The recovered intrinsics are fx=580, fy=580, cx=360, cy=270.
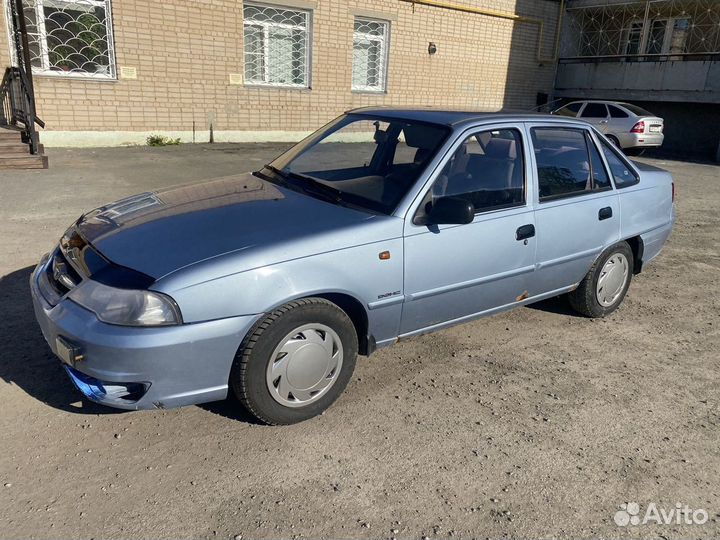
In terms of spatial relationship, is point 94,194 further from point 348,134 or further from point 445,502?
point 445,502

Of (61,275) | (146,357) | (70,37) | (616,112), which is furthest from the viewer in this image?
(616,112)

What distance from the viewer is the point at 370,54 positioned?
16.7 metres

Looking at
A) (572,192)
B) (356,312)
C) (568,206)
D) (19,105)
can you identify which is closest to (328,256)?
(356,312)

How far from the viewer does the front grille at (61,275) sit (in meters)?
2.97

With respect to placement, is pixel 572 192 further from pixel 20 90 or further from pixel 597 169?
pixel 20 90

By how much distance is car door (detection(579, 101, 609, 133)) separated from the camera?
54.3ft

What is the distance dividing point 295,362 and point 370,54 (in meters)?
15.2

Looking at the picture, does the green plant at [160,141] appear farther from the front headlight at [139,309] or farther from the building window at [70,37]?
the front headlight at [139,309]

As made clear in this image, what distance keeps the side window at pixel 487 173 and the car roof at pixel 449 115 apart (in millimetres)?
112

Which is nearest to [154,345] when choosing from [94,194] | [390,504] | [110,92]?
[390,504]

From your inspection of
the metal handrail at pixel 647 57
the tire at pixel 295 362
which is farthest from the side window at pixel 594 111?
the tire at pixel 295 362

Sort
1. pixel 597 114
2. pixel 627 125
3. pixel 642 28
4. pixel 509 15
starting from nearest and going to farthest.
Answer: pixel 627 125
pixel 597 114
pixel 509 15
pixel 642 28

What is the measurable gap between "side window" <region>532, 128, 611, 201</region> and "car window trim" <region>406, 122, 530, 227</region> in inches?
5.3

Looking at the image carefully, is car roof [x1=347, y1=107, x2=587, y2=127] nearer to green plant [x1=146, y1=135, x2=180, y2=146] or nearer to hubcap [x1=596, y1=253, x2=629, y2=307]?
hubcap [x1=596, y1=253, x2=629, y2=307]
